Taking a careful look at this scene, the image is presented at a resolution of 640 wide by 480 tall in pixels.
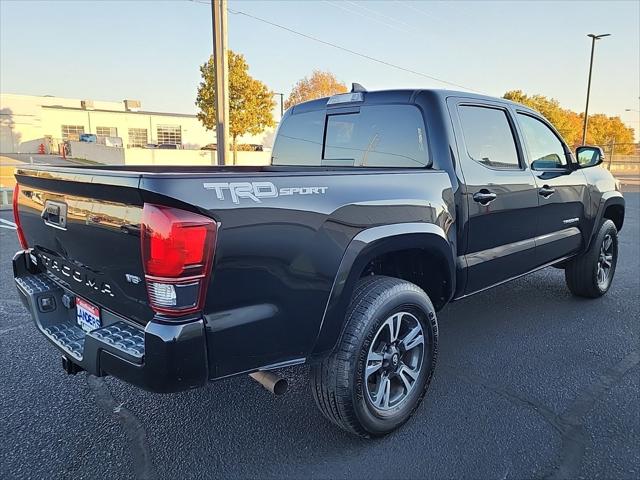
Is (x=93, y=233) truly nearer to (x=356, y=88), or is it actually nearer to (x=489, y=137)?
(x=356, y=88)

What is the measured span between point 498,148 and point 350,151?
43.2 inches

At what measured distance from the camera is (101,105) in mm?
61062

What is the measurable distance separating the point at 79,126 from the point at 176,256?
58401 mm

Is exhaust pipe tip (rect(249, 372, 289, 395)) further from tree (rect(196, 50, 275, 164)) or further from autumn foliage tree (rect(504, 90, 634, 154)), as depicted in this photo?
autumn foliage tree (rect(504, 90, 634, 154))

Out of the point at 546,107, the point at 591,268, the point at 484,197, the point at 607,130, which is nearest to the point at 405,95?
the point at 484,197

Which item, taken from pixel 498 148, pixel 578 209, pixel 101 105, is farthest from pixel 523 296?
pixel 101 105

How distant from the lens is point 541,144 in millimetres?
4078

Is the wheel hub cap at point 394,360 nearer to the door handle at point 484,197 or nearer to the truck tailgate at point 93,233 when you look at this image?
the door handle at point 484,197

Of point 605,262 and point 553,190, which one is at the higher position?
point 553,190

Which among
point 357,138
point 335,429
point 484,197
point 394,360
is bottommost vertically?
point 335,429

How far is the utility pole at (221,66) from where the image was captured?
10500 mm

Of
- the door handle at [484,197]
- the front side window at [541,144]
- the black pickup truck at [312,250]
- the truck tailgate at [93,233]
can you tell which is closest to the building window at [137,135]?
the black pickup truck at [312,250]

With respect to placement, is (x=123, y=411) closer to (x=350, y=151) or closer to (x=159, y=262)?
(x=159, y=262)

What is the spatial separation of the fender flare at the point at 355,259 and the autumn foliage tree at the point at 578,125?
3760 centimetres
